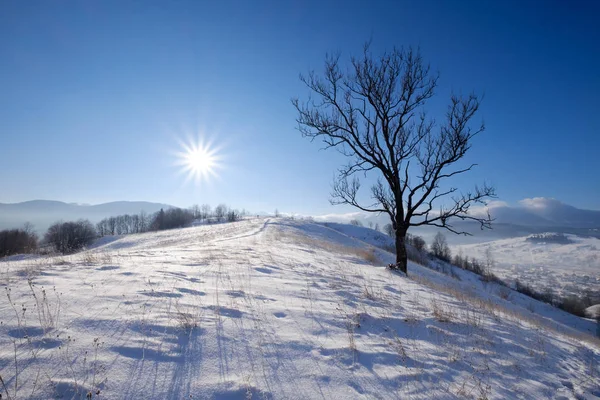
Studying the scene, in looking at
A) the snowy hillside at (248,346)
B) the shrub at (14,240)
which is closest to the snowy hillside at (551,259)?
the snowy hillside at (248,346)

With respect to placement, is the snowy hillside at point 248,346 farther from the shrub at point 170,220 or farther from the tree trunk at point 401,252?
the shrub at point 170,220

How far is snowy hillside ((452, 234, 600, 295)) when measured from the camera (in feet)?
319

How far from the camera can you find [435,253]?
234 ft

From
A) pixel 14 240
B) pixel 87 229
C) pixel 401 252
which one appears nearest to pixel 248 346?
pixel 401 252

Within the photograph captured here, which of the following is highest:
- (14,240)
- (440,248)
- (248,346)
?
(248,346)

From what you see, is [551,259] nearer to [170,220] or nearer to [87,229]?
[170,220]

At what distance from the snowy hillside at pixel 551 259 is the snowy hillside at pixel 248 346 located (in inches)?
4560

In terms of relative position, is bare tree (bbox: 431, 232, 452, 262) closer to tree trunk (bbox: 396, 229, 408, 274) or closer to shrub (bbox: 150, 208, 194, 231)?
tree trunk (bbox: 396, 229, 408, 274)

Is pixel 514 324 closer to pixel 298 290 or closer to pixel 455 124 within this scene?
pixel 298 290

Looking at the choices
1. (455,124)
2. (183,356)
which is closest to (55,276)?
(183,356)

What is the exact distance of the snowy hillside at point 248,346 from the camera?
96.7 inches

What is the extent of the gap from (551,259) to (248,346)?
663 ft

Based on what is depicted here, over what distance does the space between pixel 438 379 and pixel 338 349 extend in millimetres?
1224

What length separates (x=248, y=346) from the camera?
10.7 ft
